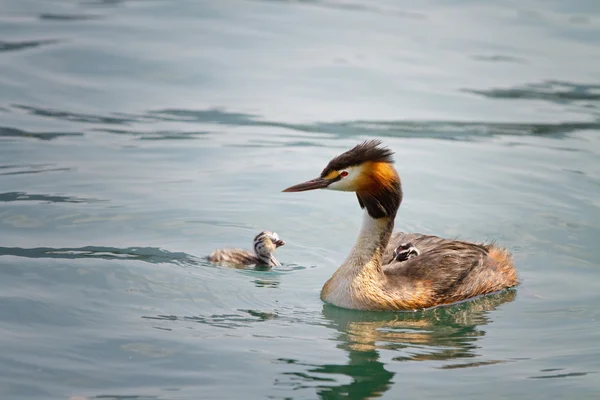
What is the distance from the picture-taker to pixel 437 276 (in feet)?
32.8

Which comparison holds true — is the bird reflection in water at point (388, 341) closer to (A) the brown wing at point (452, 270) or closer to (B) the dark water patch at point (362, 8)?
(A) the brown wing at point (452, 270)

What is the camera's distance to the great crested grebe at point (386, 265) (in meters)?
9.48

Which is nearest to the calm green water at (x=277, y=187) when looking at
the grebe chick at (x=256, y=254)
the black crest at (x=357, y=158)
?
the grebe chick at (x=256, y=254)

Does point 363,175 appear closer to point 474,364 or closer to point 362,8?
point 474,364

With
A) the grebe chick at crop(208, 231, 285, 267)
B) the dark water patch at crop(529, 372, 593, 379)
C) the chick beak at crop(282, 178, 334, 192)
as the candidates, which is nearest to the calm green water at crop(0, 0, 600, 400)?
the dark water patch at crop(529, 372, 593, 379)

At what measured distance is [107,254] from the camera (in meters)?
10.6

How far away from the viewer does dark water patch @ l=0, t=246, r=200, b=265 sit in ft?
34.5

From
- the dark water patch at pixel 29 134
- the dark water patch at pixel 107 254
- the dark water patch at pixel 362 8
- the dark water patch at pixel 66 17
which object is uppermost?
the dark water patch at pixel 362 8

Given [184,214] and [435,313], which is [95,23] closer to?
[184,214]

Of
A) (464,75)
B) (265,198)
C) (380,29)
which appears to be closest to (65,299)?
(265,198)

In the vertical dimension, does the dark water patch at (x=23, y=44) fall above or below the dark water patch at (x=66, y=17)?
below

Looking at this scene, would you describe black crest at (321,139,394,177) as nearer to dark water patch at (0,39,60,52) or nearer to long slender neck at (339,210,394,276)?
long slender neck at (339,210,394,276)

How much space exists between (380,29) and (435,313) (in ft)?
41.0

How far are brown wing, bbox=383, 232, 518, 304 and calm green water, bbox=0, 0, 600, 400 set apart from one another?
0.68 feet
